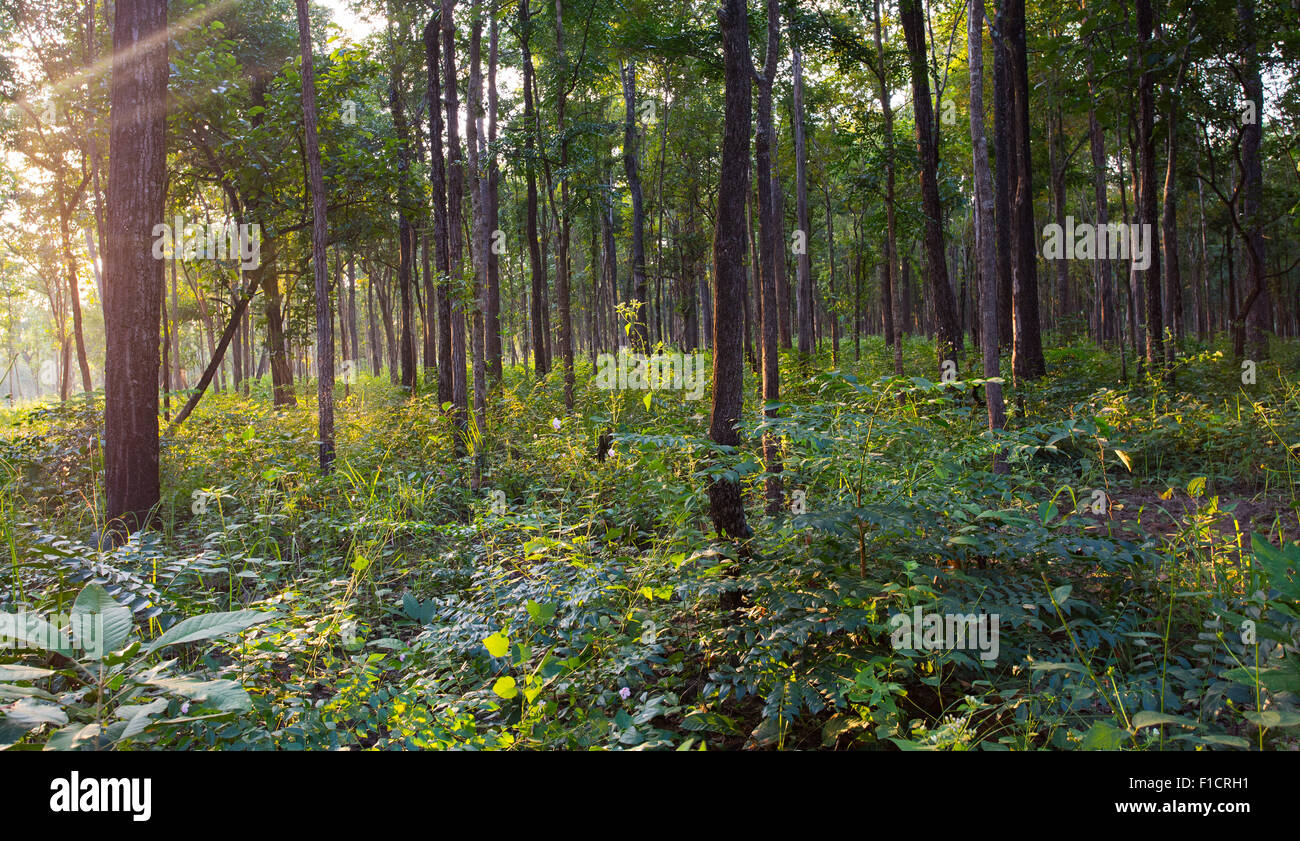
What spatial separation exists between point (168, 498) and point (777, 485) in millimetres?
6546

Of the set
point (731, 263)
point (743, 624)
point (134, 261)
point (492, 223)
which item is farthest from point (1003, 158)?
point (492, 223)

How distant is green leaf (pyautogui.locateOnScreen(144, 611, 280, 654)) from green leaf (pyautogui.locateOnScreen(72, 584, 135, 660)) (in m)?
0.12

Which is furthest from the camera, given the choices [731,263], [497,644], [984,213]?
[984,213]

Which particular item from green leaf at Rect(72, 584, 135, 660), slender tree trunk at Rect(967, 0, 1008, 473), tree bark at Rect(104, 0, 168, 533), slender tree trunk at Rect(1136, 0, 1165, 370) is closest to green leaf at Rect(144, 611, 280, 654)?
green leaf at Rect(72, 584, 135, 660)

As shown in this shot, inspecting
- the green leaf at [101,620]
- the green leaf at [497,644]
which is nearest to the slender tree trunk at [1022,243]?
the green leaf at [497,644]

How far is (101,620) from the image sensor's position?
93.4 inches

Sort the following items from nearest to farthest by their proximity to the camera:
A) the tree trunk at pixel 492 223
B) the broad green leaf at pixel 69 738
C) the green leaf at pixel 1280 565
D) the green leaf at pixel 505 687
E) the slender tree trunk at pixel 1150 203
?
the broad green leaf at pixel 69 738
the green leaf at pixel 1280 565
the green leaf at pixel 505 687
the slender tree trunk at pixel 1150 203
the tree trunk at pixel 492 223

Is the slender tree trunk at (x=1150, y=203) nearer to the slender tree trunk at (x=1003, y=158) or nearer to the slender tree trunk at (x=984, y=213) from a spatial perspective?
the slender tree trunk at (x=1003, y=158)

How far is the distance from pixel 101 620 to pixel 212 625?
1.26ft

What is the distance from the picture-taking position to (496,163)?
15.1m

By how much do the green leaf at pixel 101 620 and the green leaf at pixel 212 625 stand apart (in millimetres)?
116

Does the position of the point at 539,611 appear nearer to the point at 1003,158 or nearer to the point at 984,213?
the point at 984,213

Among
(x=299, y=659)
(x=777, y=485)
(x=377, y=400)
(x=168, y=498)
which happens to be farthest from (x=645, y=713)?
(x=377, y=400)

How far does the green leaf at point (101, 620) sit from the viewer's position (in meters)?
2.29
